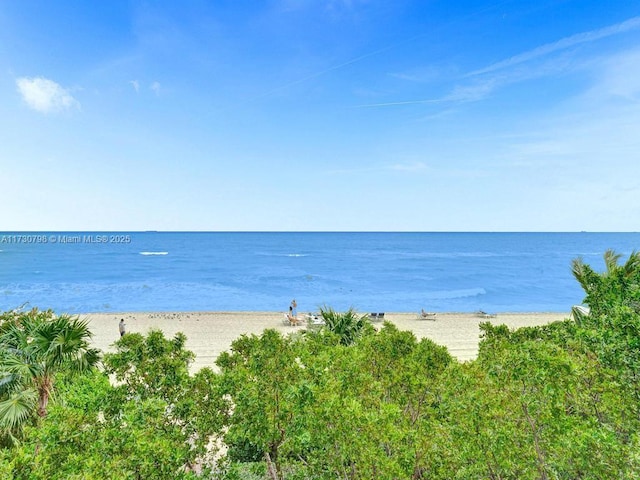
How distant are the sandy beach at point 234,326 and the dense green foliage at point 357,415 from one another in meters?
12.8

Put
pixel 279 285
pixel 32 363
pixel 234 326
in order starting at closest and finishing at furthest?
pixel 32 363
pixel 234 326
pixel 279 285

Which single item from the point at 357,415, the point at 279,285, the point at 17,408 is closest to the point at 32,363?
the point at 17,408

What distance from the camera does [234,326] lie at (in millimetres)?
28625

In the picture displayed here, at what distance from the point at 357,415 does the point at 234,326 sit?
25088mm

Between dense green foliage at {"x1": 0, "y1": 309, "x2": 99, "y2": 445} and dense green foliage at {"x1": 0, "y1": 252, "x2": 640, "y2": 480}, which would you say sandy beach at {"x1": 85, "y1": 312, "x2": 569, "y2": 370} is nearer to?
dense green foliage at {"x1": 0, "y1": 309, "x2": 99, "y2": 445}

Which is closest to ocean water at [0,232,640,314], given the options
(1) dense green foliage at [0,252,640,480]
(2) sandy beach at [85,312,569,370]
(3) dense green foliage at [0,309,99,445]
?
(2) sandy beach at [85,312,569,370]

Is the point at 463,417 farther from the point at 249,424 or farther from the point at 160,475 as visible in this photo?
the point at 160,475

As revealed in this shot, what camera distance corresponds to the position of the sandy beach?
2256 cm

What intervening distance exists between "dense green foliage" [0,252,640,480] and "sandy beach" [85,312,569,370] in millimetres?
12842

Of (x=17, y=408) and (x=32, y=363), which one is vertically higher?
(x=32, y=363)

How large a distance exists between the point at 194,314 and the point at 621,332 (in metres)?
33.3

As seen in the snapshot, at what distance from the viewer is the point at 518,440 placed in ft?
17.1

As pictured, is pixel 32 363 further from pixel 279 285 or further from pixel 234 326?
pixel 279 285

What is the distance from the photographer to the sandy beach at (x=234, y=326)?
2256 cm
